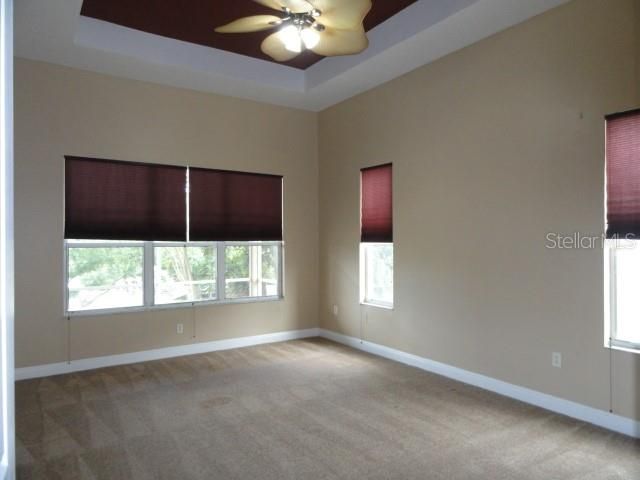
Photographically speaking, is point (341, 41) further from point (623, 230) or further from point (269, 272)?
point (269, 272)

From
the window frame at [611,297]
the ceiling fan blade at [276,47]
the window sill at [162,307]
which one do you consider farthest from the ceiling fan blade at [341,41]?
the window sill at [162,307]

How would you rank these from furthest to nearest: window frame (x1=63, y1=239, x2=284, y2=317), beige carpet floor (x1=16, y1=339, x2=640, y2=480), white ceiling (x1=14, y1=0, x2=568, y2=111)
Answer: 1. window frame (x1=63, y1=239, x2=284, y2=317)
2. white ceiling (x1=14, y1=0, x2=568, y2=111)
3. beige carpet floor (x1=16, y1=339, x2=640, y2=480)

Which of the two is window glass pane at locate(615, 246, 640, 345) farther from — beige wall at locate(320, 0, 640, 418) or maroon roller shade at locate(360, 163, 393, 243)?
maroon roller shade at locate(360, 163, 393, 243)

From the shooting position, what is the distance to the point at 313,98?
5.91 m

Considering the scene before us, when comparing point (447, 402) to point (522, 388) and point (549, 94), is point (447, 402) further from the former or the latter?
point (549, 94)

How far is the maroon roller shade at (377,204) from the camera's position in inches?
208

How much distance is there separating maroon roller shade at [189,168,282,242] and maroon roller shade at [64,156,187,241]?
180 mm

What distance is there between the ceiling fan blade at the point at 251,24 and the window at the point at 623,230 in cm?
263

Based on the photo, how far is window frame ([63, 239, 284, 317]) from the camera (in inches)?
189

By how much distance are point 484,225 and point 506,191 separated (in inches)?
14.9

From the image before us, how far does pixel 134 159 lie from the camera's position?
16.8 ft

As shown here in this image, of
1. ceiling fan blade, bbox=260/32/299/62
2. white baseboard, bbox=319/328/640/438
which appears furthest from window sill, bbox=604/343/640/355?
ceiling fan blade, bbox=260/32/299/62

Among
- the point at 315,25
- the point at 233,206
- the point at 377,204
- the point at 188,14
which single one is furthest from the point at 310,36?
the point at 233,206

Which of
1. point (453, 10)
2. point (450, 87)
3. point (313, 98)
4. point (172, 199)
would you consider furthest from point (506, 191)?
point (172, 199)
